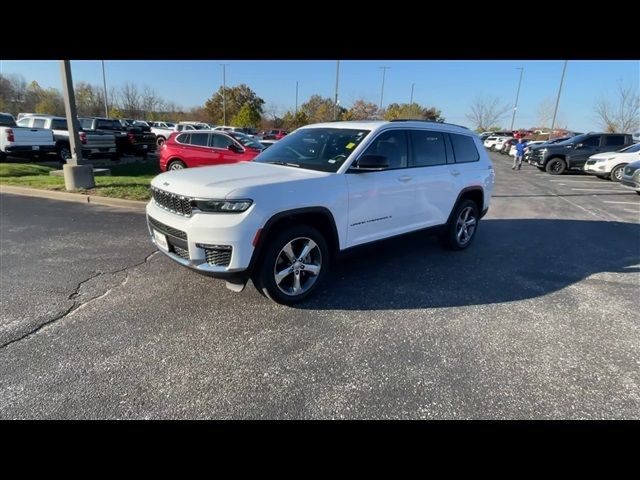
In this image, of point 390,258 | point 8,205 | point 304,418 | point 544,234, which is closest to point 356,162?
point 390,258

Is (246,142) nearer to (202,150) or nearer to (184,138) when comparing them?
(202,150)

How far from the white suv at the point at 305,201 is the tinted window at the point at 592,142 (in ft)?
54.2

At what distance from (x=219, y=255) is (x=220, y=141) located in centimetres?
935

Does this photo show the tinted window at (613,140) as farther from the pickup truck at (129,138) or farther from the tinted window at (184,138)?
the pickup truck at (129,138)

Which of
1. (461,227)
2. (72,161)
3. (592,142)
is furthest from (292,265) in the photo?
(592,142)

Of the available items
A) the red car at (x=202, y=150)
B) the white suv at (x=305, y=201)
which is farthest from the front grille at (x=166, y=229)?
the red car at (x=202, y=150)

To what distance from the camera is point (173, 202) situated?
11.4 ft

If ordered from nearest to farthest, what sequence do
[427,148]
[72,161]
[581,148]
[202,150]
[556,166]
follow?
[427,148]
[72,161]
[202,150]
[581,148]
[556,166]

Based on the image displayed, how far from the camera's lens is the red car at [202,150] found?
1130 cm

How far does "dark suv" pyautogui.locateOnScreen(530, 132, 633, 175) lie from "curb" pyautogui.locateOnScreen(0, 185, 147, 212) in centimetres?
1859

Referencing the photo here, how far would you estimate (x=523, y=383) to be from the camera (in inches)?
105

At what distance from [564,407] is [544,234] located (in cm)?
549

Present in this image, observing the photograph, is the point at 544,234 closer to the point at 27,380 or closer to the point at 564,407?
the point at 564,407

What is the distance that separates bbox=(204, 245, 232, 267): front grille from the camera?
3118 millimetres
